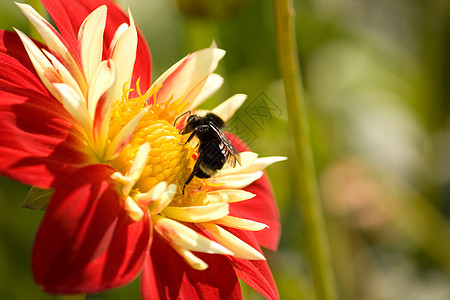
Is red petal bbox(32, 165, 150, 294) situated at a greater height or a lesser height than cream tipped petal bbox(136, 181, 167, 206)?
lesser

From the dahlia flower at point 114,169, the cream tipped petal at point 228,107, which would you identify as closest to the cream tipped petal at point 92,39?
the dahlia flower at point 114,169

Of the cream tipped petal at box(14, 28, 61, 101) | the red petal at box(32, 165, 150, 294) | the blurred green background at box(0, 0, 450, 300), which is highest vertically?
the blurred green background at box(0, 0, 450, 300)

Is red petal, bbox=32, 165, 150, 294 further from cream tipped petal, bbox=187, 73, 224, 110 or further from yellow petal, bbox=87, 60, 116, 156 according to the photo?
cream tipped petal, bbox=187, 73, 224, 110

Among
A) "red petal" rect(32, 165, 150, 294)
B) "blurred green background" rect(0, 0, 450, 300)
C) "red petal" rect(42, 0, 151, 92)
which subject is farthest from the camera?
"blurred green background" rect(0, 0, 450, 300)

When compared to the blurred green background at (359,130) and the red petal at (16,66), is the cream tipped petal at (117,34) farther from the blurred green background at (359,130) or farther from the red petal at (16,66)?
the blurred green background at (359,130)

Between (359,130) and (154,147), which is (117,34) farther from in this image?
(359,130)

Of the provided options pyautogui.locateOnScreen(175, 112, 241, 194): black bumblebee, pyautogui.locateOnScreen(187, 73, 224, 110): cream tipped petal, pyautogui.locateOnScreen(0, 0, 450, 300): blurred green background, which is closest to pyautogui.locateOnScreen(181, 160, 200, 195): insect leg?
pyautogui.locateOnScreen(175, 112, 241, 194): black bumblebee

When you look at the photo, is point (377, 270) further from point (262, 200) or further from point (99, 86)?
point (99, 86)

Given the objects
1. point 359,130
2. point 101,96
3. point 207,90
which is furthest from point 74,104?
point 359,130
